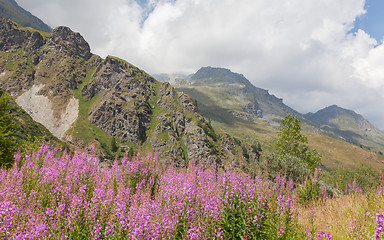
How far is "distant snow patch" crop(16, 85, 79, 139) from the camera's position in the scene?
178875 mm

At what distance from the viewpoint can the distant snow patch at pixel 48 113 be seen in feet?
587

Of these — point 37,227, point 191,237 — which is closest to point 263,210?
point 191,237

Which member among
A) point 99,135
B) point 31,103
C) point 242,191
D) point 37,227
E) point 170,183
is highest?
point 242,191

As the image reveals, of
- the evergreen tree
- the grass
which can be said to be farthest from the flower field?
the grass

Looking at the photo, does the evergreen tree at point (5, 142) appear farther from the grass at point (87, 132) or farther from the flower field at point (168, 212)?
the grass at point (87, 132)

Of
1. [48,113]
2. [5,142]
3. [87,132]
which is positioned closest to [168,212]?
[5,142]

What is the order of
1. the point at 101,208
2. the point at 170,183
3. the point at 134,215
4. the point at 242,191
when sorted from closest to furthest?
the point at 134,215
the point at 101,208
the point at 242,191
the point at 170,183

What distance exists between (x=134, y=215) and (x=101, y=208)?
1.50 m

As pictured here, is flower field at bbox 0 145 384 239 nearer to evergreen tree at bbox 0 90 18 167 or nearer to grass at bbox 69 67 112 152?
evergreen tree at bbox 0 90 18 167

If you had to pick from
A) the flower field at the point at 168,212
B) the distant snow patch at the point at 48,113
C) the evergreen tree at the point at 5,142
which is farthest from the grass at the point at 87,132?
the flower field at the point at 168,212

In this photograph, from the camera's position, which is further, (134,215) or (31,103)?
(31,103)

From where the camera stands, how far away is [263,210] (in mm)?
6941

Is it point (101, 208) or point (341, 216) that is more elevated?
point (341, 216)

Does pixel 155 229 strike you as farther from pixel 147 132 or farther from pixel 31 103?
pixel 31 103
